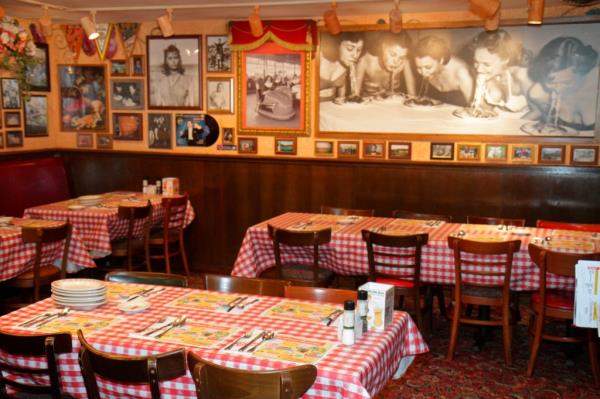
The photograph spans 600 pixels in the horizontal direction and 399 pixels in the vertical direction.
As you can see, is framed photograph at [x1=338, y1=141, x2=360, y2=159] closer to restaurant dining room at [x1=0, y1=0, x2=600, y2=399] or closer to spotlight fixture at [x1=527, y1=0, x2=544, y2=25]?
restaurant dining room at [x1=0, y1=0, x2=600, y2=399]

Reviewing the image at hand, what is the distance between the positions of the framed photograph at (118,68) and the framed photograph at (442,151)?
13.2 feet

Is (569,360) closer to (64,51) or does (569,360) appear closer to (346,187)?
(346,187)

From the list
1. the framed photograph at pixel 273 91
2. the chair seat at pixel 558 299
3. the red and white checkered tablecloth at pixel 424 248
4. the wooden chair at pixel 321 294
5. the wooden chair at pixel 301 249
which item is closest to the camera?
the wooden chair at pixel 321 294

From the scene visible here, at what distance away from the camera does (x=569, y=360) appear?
5.37 m

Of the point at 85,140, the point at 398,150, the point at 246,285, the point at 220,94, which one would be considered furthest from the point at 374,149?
the point at 246,285

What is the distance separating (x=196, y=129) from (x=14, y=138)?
2.26 meters

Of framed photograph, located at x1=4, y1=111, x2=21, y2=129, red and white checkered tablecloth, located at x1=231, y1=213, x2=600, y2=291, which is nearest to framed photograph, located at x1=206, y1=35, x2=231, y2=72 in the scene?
framed photograph, located at x1=4, y1=111, x2=21, y2=129

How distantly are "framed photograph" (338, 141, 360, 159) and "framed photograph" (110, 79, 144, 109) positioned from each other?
8.83ft

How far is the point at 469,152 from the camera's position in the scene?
746 centimetres

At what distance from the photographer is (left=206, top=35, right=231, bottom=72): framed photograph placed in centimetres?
832

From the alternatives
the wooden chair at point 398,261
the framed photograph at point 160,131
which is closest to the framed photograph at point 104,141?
the framed photograph at point 160,131

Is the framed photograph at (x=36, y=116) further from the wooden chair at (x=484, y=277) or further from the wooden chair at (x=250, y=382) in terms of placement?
the wooden chair at (x=250, y=382)

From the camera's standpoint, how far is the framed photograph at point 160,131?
873 cm

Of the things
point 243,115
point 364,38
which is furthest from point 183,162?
point 364,38
